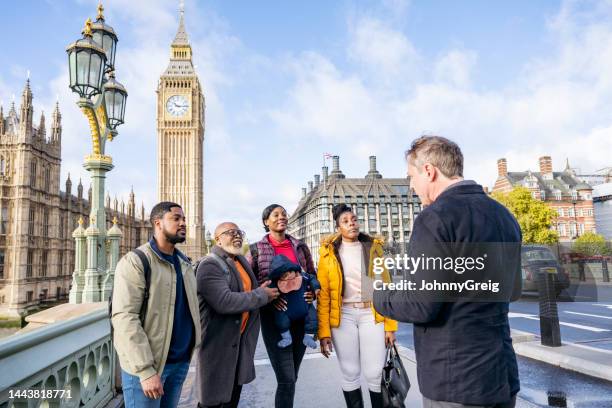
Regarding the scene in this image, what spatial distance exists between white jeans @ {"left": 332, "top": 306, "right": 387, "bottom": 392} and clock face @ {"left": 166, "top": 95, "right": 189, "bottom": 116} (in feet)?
266

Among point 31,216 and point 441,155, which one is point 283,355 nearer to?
point 441,155

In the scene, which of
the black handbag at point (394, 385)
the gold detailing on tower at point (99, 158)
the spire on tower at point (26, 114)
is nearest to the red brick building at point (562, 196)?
the gold detailing on tower at point (99, 158)

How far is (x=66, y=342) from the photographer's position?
3336mm

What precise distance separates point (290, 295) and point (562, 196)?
6562 cm

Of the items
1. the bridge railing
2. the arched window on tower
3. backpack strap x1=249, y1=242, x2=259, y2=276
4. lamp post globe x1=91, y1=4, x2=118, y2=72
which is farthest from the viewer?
the arched window on tower

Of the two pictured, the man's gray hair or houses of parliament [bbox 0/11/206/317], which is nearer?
the man's gray hair

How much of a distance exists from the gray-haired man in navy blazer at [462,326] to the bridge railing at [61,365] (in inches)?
93.1

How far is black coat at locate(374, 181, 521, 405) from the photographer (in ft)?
5.67

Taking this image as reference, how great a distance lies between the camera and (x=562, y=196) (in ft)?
187

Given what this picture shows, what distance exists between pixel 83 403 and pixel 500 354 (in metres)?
3.79

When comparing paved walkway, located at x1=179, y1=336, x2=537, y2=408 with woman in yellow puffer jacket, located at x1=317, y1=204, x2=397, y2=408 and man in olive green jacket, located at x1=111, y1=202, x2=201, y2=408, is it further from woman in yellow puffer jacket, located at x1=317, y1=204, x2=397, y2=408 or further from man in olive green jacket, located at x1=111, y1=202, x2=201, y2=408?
man in olive green jacket, located at x1=111, y1=202, x2=201, y2=408

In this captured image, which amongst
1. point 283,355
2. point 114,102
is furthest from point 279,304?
point 114,102

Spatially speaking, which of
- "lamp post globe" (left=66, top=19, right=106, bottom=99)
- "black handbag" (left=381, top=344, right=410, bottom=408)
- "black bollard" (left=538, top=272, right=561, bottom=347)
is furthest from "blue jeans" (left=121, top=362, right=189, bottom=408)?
"black bollard" (left=538, top=272, right=561, bottom=347)

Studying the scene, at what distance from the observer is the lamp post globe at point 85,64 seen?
21.7 ft
